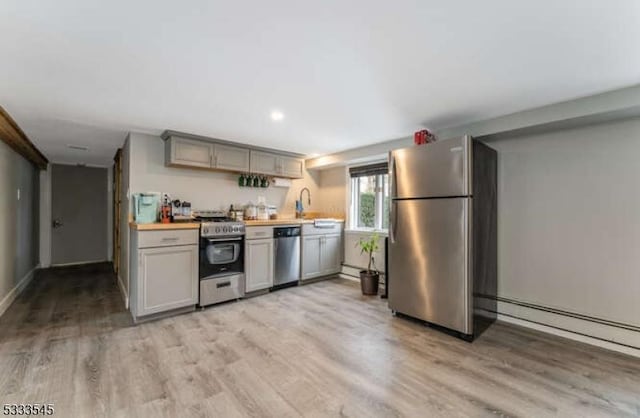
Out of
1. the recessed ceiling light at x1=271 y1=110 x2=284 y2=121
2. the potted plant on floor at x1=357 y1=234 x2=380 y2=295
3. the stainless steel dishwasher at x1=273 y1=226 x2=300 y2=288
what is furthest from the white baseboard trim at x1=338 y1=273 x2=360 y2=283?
the recessed ceiling light at x1=271 y1=110 x2=284 y2=121

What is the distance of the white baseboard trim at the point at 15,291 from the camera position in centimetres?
331

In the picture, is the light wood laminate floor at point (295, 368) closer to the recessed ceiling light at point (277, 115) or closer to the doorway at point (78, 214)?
the recessed ceiling light at point (277, 115)

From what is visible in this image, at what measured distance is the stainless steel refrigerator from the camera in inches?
104

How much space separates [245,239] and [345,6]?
3.03 m

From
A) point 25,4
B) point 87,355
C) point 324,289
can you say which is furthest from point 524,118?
point 87,355

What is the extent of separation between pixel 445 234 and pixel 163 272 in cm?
298

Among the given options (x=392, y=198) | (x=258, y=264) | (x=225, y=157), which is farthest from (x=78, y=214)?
(x=392, y=198)

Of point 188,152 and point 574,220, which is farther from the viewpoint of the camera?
point 188,152

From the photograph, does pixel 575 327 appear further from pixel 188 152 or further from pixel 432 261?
pixel 188 152

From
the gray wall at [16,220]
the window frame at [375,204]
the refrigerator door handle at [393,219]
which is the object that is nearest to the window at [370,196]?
the window frame at [375,204]

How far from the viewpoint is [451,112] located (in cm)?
282

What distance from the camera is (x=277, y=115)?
2922 mm

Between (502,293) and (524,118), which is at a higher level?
(524,118)

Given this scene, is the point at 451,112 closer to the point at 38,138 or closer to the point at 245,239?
the point at 245,239
